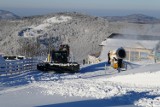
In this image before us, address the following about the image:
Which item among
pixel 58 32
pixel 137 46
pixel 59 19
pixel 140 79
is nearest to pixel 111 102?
pixel 140 79

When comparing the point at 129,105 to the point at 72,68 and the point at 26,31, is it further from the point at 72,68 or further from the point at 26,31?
the point at 26,31

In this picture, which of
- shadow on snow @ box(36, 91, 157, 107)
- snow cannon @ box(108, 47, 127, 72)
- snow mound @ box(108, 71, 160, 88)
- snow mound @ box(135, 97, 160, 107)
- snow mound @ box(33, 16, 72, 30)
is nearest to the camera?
shadow on snow @ box(36, 91, 157, 107)

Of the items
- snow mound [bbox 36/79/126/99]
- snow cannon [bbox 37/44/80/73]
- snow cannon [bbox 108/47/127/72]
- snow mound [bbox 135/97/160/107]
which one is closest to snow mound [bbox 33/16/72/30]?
snow cannon [bbox 37/44/80/73]

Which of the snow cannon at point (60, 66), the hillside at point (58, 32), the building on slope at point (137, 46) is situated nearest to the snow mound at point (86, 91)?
the snow cannon at point (60, 66)

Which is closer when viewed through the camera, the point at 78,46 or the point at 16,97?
the point at 16,97

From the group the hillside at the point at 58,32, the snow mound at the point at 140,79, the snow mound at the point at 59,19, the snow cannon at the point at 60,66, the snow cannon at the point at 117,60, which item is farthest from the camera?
the snow mound at the point at 59,19

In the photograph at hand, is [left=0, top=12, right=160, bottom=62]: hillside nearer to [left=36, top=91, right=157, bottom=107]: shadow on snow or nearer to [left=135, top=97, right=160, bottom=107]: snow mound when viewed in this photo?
[left=36, top=91, right=157, bottom=107]: shadow on snow

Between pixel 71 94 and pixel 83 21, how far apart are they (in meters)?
132

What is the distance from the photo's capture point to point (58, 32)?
447 ft

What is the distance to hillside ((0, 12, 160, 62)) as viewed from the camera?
120 m

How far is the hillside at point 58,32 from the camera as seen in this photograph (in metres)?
120

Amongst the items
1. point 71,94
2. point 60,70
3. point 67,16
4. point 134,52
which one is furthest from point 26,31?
point 71,94

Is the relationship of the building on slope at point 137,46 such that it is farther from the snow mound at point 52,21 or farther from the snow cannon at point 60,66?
the snow mound at point 52,21

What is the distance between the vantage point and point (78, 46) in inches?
4734
